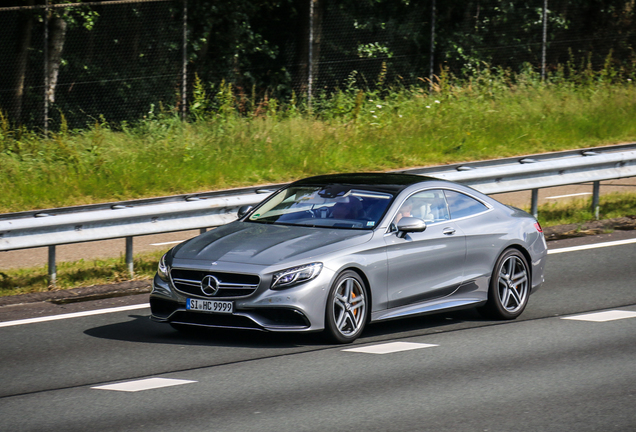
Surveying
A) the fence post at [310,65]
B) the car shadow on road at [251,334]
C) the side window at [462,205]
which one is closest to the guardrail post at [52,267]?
the car shadow on road at [251,334]

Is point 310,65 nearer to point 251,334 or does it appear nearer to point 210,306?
point 251,334

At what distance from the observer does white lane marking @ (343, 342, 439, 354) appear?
27.1 feet

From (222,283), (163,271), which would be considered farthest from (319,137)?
(222,283)

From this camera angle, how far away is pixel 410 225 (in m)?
8.79

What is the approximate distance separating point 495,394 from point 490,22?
1880cm

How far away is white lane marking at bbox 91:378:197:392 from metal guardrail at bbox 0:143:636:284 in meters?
4.00

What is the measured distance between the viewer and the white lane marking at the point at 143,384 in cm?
715

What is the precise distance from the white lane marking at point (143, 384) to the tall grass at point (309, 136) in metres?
8.29

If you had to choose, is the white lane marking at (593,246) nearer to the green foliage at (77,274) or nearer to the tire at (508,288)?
the tire at (508,288)

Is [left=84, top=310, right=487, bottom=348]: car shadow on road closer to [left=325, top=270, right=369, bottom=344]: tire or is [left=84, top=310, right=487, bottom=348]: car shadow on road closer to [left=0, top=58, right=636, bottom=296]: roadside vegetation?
[left=325, top=270, right=369, bottom=344]: tire

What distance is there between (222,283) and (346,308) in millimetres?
1050

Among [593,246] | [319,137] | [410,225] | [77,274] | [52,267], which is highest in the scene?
[319,137]

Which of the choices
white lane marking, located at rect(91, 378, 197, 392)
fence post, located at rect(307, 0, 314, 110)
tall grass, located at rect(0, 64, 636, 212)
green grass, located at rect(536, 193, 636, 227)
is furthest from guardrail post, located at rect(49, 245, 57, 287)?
fence post, located at rect(307, 0, 314, 110)

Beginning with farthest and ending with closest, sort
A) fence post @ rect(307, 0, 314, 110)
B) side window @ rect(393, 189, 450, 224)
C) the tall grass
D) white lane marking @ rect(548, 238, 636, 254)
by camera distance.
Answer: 1. fence post @ rect(307, 0, 314, 110)
2. the tall grass
3. white lane marking @ rect(548, 238, 636, 254)
4. side window @ rect(393, 189, 450, 224)
